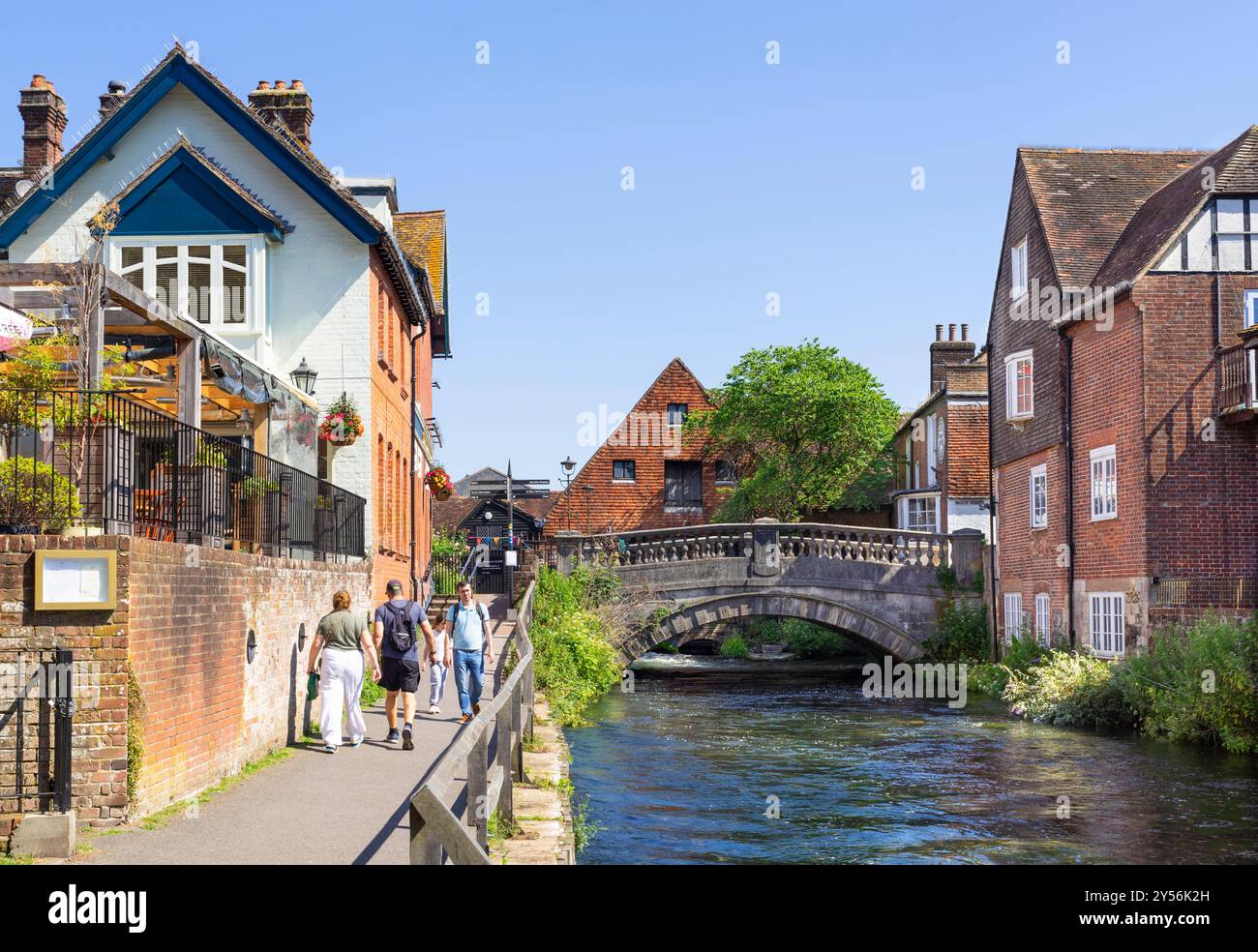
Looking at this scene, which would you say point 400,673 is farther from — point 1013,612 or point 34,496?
point 1013,612

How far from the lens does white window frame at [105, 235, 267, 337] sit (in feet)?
67.9

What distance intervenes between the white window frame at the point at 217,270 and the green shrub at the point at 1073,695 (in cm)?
1507

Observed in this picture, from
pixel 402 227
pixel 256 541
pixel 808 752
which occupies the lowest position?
pixel 808 752

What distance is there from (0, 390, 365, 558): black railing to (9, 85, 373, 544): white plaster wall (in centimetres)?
641

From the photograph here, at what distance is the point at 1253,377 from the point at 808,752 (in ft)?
32.3

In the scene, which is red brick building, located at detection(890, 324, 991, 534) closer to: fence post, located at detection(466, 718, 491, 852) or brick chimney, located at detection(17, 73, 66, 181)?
brick chimney, located at detection(17, 73, 66, 181)

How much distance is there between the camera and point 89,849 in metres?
8.56

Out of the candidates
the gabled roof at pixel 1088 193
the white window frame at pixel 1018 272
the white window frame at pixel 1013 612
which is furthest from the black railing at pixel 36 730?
the white window frame at pixel 1018 272

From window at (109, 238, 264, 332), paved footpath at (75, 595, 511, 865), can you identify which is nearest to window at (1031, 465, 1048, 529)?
window at (109, 238, 264, 332)

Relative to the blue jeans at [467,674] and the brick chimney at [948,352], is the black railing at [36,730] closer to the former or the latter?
the blue jeans at [467,674]

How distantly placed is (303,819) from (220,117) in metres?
14.7

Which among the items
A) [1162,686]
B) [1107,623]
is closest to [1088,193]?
[1107,623]

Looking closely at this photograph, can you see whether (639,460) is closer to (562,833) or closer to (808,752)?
(808,752)
